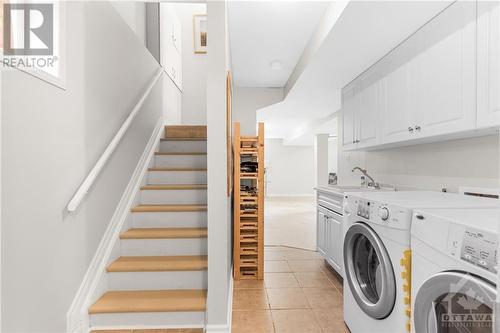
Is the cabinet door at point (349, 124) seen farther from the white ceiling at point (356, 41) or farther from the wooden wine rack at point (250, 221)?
the wooden wine rack at point (250, 221)

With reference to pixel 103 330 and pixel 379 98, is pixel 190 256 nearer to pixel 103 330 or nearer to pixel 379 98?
pixel 103 330

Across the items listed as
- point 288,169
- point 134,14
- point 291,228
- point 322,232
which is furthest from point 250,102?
point 288,169

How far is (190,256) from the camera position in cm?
240

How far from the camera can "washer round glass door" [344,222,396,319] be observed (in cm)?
146

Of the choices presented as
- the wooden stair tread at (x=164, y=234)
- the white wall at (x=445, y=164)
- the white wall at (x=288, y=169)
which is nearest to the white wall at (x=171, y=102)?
the wooden stair tread at (x=164, y=234)

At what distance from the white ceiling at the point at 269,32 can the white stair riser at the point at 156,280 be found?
2317 millimetres

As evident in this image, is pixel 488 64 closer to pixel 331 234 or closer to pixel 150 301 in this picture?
pixel 331 234

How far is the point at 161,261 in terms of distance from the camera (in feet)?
7.43

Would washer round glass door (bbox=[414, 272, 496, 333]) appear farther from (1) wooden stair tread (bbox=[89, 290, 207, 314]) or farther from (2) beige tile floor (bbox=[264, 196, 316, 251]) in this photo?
(2) beige tile floor (bbox=[264, 196, 316, 251])

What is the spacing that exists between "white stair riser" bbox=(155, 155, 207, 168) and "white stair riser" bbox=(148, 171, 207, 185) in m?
0.24

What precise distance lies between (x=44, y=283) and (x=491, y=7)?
281 cm

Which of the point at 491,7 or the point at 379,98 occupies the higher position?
the point at 491,7

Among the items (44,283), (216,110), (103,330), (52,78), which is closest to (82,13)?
(52,78)

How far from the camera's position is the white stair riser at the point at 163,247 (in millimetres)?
2391
